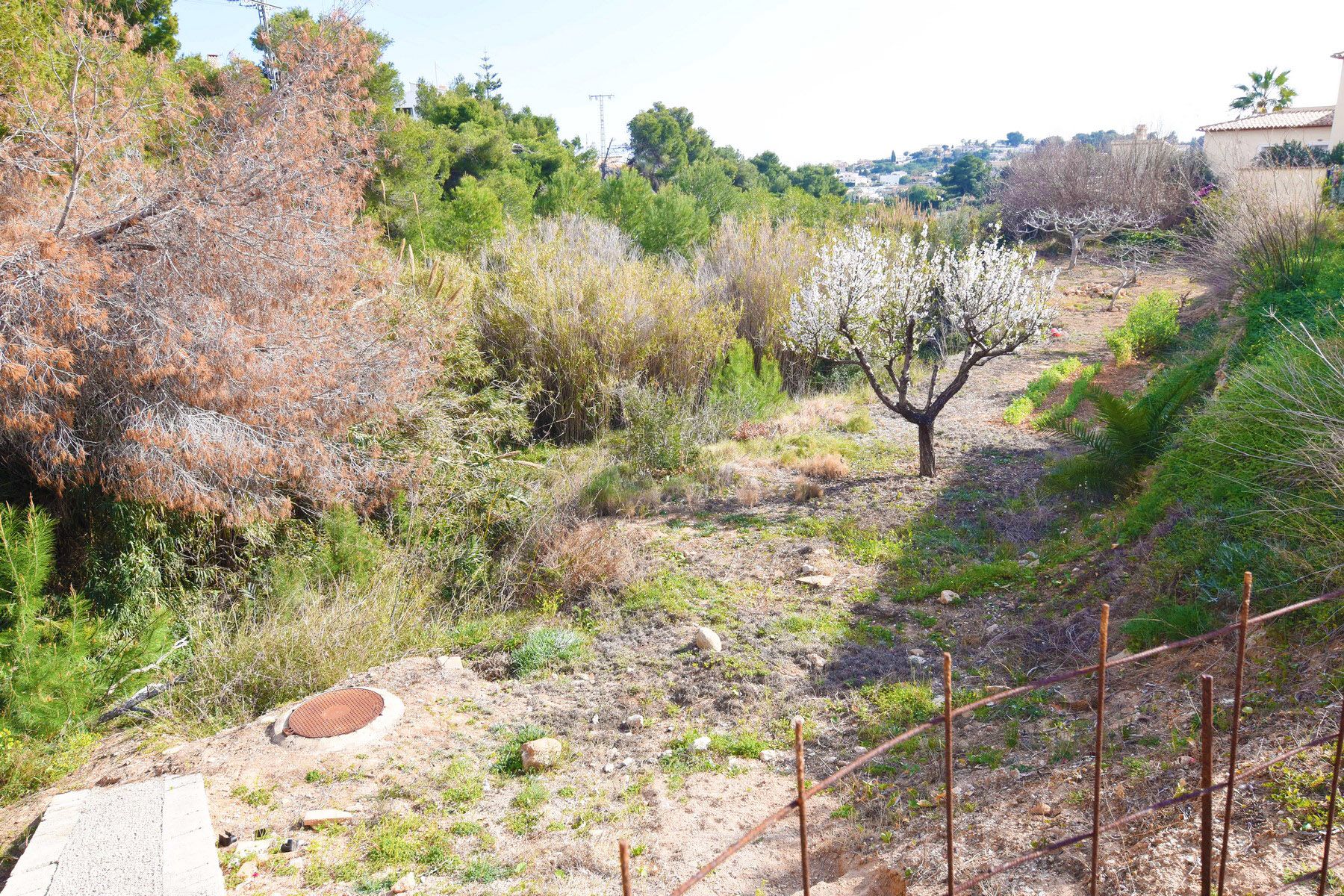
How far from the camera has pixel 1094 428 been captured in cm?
836

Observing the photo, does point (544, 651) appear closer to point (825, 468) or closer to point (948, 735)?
point (948, 735)

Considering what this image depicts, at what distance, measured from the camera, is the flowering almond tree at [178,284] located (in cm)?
522

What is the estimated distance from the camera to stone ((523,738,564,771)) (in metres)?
4.20

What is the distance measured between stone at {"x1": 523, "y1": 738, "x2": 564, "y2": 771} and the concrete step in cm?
Result: 141

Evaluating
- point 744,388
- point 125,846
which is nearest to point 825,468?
point 744,388

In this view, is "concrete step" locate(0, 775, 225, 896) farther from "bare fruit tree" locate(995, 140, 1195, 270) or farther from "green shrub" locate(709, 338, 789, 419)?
"bare fruit tree" locate(995, 140, 1195, 270)

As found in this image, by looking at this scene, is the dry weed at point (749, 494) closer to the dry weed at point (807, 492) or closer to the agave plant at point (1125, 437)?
the dry weed at point (807, 492)

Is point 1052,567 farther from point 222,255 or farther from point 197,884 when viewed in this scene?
point 222,255

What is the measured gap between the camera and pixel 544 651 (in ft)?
17.8

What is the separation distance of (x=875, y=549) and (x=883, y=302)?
2958mm

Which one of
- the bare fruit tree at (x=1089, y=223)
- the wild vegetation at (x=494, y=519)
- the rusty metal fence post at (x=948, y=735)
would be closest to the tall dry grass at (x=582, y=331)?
the wild vegetation at (x=494, y=519)

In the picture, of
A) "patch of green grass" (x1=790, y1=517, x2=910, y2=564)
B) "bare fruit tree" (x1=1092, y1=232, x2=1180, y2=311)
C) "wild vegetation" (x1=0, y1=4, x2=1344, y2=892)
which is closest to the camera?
"wild vegetation" (x1=0, y1=4, x2=1344, y2=892)

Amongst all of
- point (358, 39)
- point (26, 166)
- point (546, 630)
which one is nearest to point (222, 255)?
point (26, 166)

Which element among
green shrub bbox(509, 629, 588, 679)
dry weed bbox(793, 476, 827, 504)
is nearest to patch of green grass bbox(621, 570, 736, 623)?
green shrub bbox(509, 629, 588, 679)
